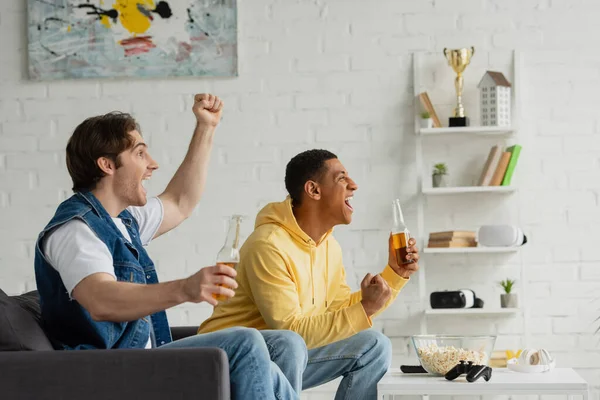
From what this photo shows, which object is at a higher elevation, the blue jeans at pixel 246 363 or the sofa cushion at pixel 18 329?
the sofa cushion at pixel 18 329

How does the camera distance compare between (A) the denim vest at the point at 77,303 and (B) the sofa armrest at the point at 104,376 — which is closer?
(B) the sofa armrest at the point at 104,376

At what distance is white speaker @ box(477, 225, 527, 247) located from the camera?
4.13m

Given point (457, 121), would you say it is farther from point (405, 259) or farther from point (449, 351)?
point (449, 351)

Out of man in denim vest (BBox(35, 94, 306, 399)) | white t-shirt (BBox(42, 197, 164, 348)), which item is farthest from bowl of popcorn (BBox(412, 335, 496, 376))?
white t-shirt (BBox(42, 197, 164, 348))

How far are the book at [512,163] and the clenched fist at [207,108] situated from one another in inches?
72.6

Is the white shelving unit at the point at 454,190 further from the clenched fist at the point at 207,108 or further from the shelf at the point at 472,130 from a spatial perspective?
the clenched fist at the point at 207,108

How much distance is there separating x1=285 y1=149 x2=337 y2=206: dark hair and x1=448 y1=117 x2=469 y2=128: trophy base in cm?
118

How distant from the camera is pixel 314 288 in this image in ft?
10.2

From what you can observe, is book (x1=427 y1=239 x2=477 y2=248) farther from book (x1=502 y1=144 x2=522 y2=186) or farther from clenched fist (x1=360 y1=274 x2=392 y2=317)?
clenched fist (x1=360 y1=274 x2=392 y2=317)

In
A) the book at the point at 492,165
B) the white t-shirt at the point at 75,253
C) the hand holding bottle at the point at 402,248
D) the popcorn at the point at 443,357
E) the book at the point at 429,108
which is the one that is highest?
the book at the point at 429,108

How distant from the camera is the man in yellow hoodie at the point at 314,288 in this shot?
280 centimetres

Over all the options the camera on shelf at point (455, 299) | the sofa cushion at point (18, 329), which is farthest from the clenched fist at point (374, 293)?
the camera on shelf at point (455, 299)

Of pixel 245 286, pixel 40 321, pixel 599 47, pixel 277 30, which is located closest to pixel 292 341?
pixel 245 286

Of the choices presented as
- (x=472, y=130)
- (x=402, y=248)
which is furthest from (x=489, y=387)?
(x=472, y=130)
